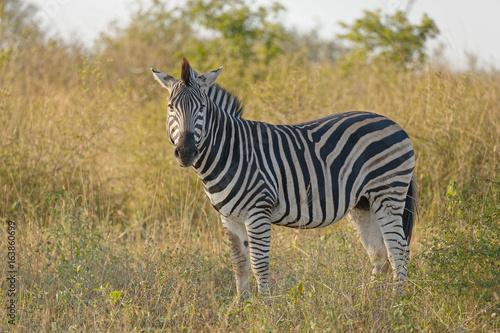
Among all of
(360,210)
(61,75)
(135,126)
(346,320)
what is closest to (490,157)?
(360,210)

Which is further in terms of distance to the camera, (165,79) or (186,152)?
(165,79)

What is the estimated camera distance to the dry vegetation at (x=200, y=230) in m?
4.25

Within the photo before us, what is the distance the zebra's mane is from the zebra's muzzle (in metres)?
0.81

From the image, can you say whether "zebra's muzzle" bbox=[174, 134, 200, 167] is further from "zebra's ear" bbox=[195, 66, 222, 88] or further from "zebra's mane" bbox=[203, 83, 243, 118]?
"zebra's mane" bbox=[203, 83, 243, 118]

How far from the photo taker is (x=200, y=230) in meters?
7.26

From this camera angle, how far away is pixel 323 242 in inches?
236

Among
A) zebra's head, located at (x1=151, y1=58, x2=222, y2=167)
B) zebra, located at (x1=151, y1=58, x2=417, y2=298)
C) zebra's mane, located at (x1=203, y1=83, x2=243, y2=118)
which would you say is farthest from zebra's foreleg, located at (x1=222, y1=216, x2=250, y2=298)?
zebra's mane, located at (x1=203, y1=83, x2=243, y2=118)

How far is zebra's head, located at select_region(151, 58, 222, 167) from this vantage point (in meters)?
4.21

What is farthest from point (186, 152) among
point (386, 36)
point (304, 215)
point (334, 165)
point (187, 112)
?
point (386, 36)

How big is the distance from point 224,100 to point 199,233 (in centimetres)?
191

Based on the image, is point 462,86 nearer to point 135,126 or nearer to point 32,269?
point 135,126

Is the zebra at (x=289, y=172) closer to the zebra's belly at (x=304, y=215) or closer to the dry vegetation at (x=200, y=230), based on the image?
the zebra's belly at (x=304, y=215)

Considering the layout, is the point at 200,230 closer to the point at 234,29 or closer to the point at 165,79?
the point at 165,79

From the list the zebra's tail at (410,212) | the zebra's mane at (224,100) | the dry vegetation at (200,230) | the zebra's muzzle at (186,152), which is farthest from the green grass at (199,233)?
the zebra's mane at (224,100)
